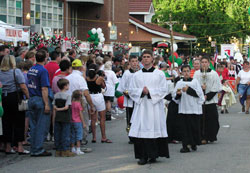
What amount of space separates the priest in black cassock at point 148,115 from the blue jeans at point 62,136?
56.0 inches

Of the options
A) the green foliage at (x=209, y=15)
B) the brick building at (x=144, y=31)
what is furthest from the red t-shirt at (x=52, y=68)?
the green foliage at (x=209, y=15)

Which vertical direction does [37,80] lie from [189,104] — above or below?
above

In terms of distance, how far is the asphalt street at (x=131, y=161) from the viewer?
980 centimetres

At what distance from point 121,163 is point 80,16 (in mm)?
36138

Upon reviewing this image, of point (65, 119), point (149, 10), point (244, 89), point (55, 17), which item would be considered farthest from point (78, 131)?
point (149, 10)

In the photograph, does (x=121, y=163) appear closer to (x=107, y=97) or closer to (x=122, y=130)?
(x=122, y=130)

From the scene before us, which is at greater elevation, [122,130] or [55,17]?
[55,17]

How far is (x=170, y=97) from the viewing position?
1223cm

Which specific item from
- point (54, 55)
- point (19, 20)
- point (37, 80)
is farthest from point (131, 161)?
point (19, 20)

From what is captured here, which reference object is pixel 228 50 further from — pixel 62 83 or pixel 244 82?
A: pixel 62 83

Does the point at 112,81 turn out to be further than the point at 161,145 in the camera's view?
Yes

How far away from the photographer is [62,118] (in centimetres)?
1116

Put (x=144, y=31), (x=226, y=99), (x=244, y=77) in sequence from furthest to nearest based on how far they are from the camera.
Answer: (x=144, y=31), (x=226, y=99), (x=244, y=77)

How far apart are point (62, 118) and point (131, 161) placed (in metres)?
1.56
